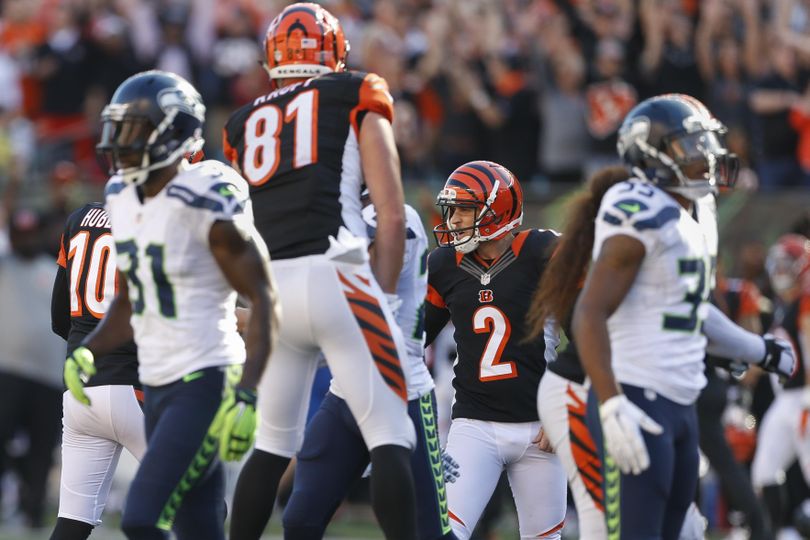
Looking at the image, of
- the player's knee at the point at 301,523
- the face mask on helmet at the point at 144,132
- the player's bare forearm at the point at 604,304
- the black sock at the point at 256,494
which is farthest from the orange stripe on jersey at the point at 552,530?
the face mask on helmet at the point at 144,132

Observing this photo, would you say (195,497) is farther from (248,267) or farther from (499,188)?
(499,188)

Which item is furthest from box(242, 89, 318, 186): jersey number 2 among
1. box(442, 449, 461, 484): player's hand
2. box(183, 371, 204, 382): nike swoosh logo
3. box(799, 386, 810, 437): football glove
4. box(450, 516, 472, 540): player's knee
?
box(799, 386, 810, 437): football glove

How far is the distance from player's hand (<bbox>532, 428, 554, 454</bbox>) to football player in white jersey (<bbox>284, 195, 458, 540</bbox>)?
1.90 ft

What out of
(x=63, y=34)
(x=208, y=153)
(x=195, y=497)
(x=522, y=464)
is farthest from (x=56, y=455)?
(x=195, y=497)

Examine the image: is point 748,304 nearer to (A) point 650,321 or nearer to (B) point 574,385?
(B) point 574,385

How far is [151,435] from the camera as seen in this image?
5.21 metres

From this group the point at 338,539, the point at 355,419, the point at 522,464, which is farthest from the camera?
the point at 338,539

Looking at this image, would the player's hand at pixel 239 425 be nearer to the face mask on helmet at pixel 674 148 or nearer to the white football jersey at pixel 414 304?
the white football jersey at pixel 414 304

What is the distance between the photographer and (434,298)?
6.87 meters

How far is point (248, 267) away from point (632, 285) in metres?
1.30

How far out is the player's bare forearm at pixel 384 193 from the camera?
5457 millimetres

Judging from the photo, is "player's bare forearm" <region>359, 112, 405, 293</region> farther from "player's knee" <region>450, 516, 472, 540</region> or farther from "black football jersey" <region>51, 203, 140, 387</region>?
"player's knee" <region>450, 516, 472, 540</region>

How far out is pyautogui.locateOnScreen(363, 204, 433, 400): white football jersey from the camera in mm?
6066

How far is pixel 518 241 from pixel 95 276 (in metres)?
1.88
